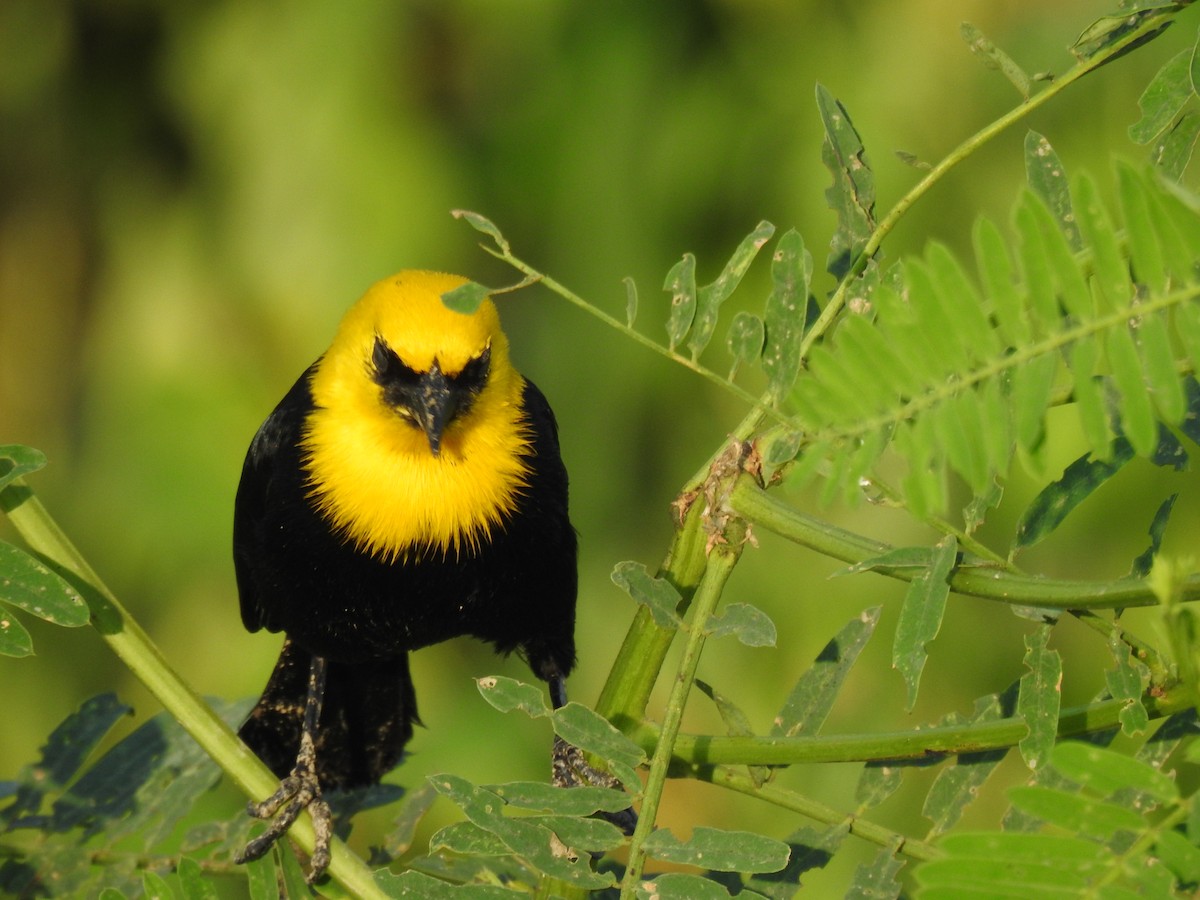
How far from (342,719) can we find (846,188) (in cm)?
220

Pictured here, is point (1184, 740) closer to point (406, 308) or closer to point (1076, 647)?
point (406, 308)

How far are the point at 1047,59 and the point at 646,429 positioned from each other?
1.92 meters

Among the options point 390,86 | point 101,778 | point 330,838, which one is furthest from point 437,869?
point 390,86

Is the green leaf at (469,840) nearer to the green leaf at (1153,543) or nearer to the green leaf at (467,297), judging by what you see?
the green leaf at (467,297)

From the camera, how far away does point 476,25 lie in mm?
5508

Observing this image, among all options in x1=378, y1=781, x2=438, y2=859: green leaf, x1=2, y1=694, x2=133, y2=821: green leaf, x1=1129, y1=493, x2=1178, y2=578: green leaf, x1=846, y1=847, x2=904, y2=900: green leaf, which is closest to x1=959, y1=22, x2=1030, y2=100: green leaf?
x1=1129, y1=493, x2=1178, y2=578: green leaf

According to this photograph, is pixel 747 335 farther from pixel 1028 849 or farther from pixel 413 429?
pixel 413 429

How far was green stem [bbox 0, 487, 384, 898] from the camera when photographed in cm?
174

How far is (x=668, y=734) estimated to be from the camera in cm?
159

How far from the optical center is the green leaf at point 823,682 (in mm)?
1935

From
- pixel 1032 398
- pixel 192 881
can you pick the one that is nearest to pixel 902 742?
pixel 1032 398

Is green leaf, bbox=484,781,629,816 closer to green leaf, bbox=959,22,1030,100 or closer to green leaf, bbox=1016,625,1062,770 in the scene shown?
green leaf, bbox=1016,625,1062,770

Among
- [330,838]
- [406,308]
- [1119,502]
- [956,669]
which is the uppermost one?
[406,308]

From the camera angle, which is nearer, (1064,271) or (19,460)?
(1064,271)
